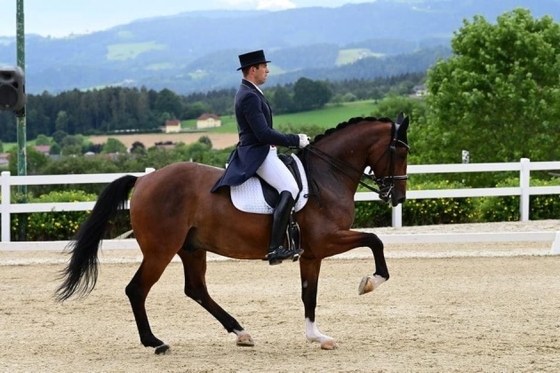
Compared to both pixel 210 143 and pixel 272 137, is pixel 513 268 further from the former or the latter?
pixel 210 143

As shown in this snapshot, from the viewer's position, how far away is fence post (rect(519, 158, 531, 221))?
1850 centimetres

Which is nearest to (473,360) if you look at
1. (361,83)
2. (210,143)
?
(210,143)

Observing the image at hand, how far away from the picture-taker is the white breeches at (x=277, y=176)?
8.36 meters

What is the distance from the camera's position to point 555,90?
4750 cm

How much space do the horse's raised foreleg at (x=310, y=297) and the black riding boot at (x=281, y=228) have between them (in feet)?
0.98

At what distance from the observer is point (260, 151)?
8375mm

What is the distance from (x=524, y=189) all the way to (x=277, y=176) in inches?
439

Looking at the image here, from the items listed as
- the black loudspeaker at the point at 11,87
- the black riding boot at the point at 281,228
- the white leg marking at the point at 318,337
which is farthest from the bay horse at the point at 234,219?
the black loudspeaker at the point at 11,87

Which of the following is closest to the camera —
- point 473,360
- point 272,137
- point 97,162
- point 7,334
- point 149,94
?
point 473,360

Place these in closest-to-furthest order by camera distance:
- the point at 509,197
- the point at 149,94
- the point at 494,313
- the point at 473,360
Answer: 1. the point at 473,360
2. the point at 494,313
3. the point at 509,197
4. the point at 149,94

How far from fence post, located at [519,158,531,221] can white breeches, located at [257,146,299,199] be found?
10.8 metres

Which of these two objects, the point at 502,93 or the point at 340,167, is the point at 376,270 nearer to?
the point at 340,167

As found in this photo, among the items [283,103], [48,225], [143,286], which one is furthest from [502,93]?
[283,103]

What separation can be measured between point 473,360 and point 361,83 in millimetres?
160378
